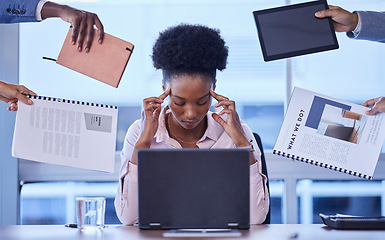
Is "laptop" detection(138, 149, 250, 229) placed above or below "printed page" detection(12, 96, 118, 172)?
below

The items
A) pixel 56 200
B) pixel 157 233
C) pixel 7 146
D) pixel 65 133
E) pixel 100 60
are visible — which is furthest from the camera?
pixel 56 200

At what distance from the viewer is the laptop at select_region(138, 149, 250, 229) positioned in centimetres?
160

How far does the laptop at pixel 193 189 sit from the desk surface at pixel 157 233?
0.22 feet

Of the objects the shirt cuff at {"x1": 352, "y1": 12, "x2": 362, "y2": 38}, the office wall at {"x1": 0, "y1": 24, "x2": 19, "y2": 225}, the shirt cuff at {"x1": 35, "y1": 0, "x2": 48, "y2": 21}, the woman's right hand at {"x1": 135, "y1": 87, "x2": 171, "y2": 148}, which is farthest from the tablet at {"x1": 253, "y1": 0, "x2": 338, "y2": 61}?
the office wall at {"x1": 0, "y1": 24, "x2": 19, "y2": 225}

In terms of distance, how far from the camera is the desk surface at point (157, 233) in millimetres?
1542

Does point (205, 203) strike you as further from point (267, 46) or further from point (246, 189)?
point (267, 46)

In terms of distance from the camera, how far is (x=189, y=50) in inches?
85.6

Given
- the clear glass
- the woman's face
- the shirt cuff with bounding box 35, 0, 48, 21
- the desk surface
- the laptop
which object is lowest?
the clear glass

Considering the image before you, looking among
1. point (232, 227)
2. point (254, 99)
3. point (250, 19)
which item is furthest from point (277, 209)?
point (232, 227)

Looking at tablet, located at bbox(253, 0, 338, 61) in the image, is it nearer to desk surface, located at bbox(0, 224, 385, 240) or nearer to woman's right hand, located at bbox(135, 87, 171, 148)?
woman's right hand, located at bbox(135, 87, 171, 148)

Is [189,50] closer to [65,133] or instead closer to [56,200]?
[65,133]

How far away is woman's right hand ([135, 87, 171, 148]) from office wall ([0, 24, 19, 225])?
5.01 feet

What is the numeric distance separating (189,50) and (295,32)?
0.44 metres

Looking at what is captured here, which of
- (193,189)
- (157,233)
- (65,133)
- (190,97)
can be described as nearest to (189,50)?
(190,97)
